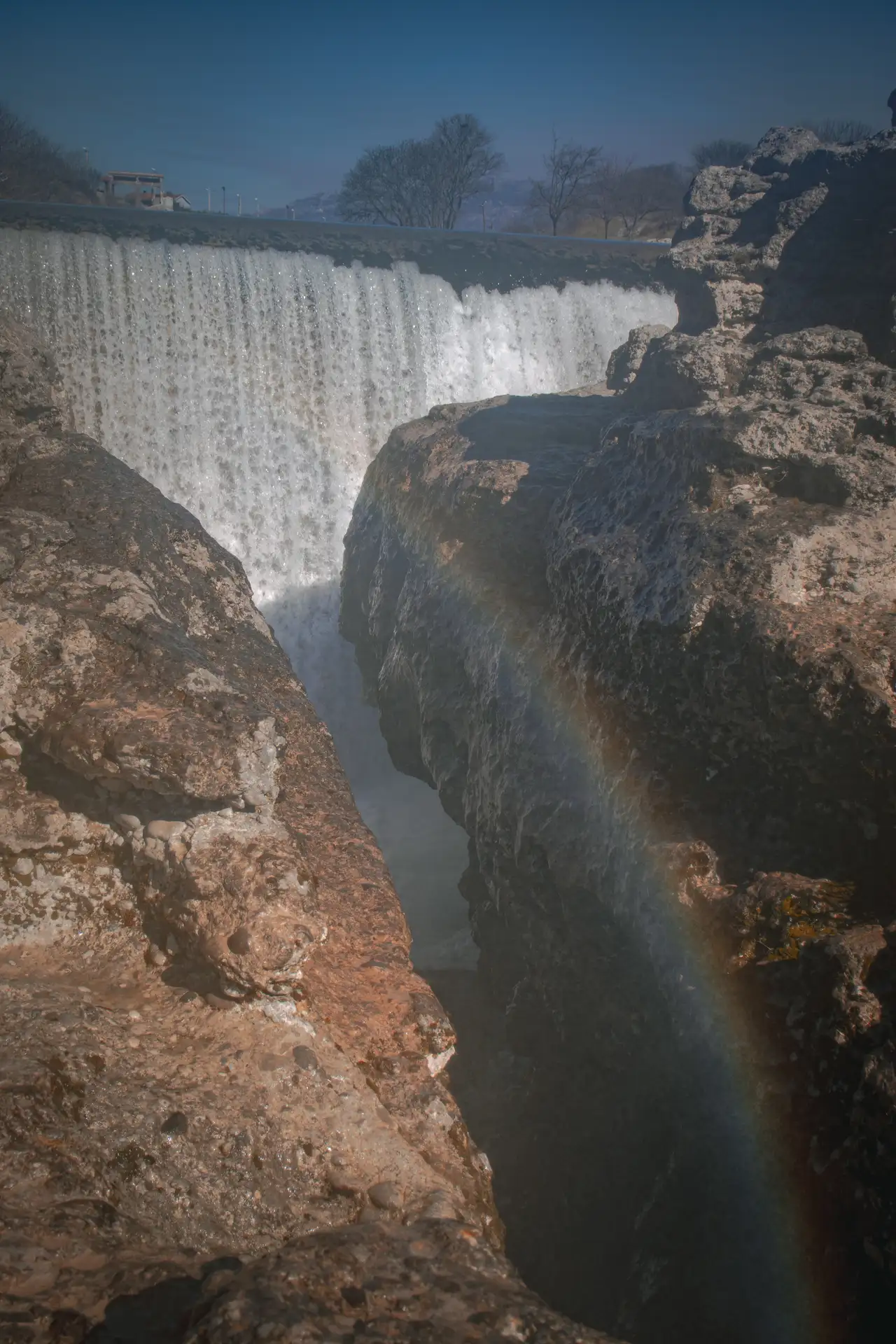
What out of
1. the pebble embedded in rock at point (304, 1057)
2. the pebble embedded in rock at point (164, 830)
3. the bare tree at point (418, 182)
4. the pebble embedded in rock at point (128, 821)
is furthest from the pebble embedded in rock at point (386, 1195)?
the bare tree at point (418, 182)

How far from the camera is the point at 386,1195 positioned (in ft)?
7.63

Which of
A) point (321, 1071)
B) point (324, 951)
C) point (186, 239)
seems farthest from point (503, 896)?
point (186, 239)

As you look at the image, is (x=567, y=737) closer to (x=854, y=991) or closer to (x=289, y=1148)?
(x=854, y=991)

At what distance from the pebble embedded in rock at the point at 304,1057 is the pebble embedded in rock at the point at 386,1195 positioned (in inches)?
13.3

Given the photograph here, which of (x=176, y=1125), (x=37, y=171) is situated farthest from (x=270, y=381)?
(x=37, y=171)

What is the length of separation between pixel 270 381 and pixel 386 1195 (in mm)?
7501

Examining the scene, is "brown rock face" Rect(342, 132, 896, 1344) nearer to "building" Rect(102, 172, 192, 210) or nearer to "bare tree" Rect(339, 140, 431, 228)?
"building" Rect(102, 172, 192, 210)

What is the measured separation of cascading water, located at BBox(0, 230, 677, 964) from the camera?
7.93 m

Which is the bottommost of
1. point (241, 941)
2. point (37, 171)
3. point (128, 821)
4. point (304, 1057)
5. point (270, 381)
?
point (304, 1057)

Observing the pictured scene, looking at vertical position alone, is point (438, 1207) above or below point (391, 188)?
below

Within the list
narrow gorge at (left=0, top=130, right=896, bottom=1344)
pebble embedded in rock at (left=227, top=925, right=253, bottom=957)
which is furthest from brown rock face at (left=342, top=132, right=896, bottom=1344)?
pebble embedded in rock at (left=227, top=925, right=253, bottom=957)

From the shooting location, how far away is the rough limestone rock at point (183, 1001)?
6.40 ft

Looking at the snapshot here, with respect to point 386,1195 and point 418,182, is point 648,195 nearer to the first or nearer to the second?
point 418,182

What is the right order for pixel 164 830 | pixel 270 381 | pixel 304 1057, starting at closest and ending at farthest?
pixel 304 1057
pixel 164 830
pixel 270 381
